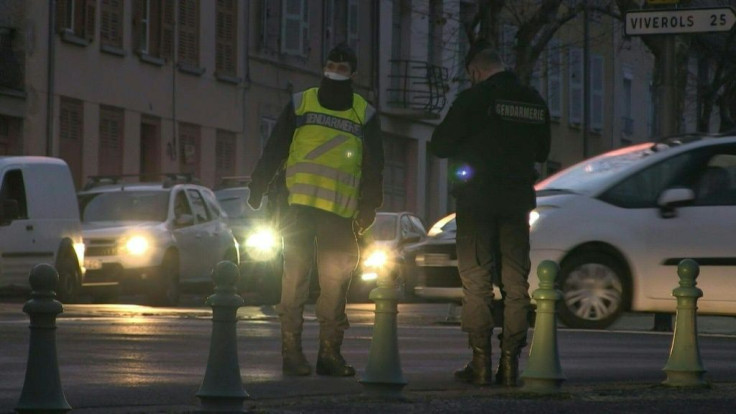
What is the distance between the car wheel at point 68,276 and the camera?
25.0m

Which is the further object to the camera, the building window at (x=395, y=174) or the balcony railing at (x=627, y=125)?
the balcony railing at (x=627, y=125)

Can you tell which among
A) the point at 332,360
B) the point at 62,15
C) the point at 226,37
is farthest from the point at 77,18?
the point at 332,360

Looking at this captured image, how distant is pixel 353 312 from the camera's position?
881 inches

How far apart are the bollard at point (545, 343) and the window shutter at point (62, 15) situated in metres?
25.8

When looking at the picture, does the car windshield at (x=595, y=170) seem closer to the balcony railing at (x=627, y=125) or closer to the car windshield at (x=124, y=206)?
the car windshield at (x=124, y=206)

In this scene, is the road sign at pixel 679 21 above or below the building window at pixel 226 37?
below

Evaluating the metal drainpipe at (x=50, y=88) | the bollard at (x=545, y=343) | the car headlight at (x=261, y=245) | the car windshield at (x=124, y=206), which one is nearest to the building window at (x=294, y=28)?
the metal drainpipe at (x=50, y=88)

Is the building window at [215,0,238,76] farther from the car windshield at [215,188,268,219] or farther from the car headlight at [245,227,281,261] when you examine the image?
the car headlight at [245,227,281,261]

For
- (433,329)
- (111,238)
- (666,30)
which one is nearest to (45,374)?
(433,329)

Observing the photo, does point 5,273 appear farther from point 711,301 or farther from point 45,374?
point 45,374

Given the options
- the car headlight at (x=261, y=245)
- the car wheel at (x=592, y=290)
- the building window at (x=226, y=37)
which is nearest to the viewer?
the car wheel at (x=592, y=290)

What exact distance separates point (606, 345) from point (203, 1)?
27344mm

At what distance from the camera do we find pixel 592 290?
1772cm

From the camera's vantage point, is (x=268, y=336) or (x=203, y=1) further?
(x=203, y=1)
